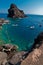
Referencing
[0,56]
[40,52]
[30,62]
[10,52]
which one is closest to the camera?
[30,62]

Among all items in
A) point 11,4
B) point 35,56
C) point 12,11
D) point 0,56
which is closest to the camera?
point 35,56

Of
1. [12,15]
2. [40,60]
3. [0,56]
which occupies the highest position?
[40,60]

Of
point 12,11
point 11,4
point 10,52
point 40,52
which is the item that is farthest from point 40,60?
point 11,4

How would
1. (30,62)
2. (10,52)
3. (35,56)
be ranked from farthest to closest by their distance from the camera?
(10,52) → (35,56) → (30,62)

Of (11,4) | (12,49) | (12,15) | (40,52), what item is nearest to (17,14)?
(12,15)

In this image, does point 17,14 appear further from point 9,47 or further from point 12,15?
point 9,47

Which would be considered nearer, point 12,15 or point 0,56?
point 0,56

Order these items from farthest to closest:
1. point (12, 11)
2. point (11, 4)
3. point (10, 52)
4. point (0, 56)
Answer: point (11, 4) < point (12, 11) < point (10, 52) < point (0, 56)

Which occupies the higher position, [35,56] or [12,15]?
[35,56]

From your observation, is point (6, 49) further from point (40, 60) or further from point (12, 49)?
point (40, 60)
